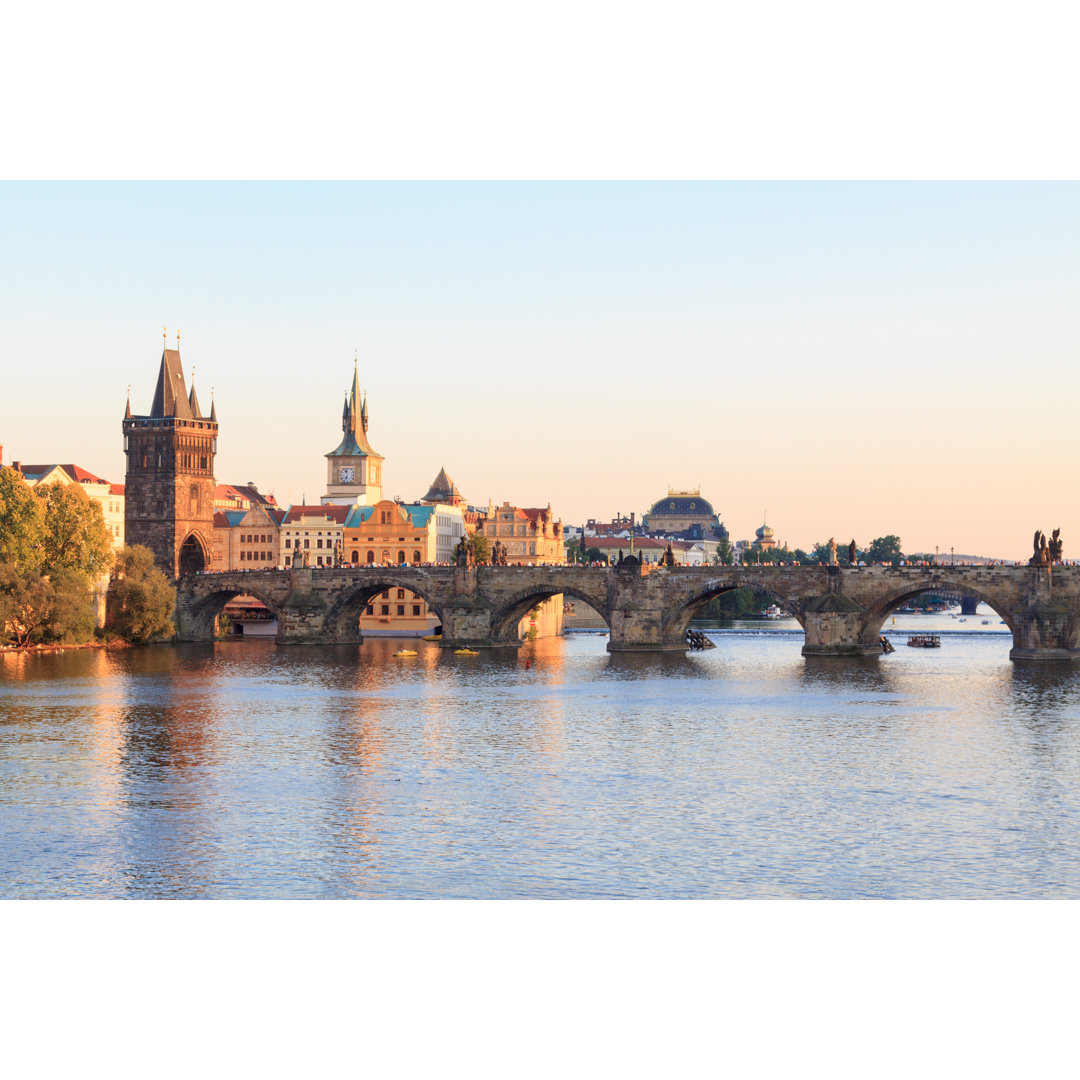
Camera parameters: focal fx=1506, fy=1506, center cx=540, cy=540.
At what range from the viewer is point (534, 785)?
1495 inches

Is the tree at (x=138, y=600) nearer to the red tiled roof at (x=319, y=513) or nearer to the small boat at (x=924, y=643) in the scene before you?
the red tiled roof at (x=319, y=513)

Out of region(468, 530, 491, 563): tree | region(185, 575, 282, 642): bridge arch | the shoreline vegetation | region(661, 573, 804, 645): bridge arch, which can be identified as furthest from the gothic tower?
region(661, 573, 804, 645): bridge arch

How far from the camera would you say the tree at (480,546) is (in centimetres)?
12596

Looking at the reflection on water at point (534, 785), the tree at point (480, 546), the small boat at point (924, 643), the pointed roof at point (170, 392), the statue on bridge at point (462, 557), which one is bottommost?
the reflection on water at point (534, 785)

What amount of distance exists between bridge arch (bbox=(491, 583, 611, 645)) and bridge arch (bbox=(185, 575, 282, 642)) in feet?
46.8

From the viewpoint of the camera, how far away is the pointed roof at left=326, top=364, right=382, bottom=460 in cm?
14925

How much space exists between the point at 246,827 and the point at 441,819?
422 cm

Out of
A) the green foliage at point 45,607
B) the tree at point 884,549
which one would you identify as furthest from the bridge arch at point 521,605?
the tree at point 884,549

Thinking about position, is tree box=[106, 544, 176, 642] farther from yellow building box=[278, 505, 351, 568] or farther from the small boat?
the small boat

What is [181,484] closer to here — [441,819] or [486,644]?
[486,644]

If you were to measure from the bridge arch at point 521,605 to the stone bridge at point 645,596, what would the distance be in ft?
0.27

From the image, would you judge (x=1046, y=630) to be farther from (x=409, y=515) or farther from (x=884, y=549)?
(x=884, y=549)

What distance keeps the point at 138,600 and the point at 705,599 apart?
106 feet
